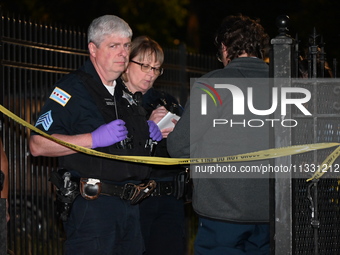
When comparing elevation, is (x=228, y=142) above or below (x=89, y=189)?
above

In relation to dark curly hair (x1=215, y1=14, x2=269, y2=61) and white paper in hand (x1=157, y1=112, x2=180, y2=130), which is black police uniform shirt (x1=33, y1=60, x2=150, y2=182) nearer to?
white paper in hand (x1=157, y1=112, x2=180, y2=130)

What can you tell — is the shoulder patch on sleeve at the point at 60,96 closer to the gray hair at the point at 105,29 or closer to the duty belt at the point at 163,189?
the gray hair at the point at 105,29

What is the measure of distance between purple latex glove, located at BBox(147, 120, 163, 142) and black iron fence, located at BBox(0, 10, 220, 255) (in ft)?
6.57

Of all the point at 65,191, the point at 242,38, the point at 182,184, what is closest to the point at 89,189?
the point at 65,191

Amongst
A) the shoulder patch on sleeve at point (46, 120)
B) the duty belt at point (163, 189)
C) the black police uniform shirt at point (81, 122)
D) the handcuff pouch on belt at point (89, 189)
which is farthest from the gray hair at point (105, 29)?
the duty belt at point (163, 189)

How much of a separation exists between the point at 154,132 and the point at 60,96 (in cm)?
82

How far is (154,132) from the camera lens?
5.14 meters

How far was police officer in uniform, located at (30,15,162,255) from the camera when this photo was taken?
15.1 ft

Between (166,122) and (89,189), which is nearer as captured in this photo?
(89,189)

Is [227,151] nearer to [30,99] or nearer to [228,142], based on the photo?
[228,142]

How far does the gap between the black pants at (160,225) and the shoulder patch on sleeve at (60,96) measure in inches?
49.5

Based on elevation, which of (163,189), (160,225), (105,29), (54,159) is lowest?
(160,225)

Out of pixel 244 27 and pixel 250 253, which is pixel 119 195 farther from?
pixel 244 27

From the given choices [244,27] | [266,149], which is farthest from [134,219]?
[244,27]
